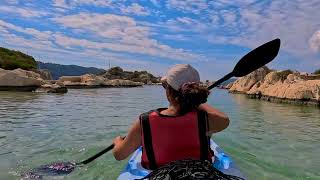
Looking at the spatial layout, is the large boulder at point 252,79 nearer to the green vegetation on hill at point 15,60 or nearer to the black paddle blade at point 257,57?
the green vegetation on hill at point 15,60

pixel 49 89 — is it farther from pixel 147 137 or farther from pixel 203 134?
pixel 203 134

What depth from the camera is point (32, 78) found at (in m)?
40.6

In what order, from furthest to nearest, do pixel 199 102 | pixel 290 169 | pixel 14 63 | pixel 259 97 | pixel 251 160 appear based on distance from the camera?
pixel 14 63, pixel 259 97, pixel 251 160, pixel 290 169, pixel 199 102

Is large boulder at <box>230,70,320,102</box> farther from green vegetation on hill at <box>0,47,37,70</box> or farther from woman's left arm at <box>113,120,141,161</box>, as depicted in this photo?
green vegetation on hill at <box>0,47,37,70</box>

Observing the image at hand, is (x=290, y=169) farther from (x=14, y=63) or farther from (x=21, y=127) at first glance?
(x=14, y=63)

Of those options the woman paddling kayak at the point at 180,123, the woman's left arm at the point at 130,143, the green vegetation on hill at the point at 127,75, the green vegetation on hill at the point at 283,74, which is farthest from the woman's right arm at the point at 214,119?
the green vegetation on hill at the point at 127,75

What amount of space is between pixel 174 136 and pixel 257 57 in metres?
2.13

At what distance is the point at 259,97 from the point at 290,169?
38.0m

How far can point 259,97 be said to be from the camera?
148ft

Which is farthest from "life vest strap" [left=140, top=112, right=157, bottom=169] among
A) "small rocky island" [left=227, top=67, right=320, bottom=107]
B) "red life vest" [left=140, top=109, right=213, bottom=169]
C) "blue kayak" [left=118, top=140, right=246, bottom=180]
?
"small rocky island" [left=227, top=67, right=320, bottom=107]

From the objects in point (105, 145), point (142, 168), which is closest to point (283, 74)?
point (105, 145)

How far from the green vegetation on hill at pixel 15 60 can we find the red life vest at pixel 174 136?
56.6 meters

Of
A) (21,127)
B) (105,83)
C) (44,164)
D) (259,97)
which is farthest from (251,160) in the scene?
(105,83)

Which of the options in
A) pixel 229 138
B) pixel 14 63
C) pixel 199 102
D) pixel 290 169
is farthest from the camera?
pixel 14 63
